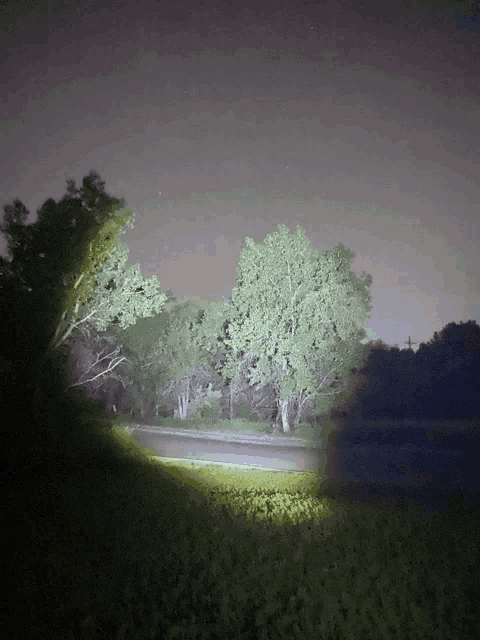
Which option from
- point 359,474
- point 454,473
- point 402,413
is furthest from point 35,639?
point 402,413

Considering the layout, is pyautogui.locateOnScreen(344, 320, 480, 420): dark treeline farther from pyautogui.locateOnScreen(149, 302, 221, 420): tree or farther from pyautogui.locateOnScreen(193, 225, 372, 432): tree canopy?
pyautogui.locateOnScreen(149, 302, 221, 420): tree

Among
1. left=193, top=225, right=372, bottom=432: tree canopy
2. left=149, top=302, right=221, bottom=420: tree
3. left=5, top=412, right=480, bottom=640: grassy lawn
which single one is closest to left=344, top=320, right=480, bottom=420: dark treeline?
left=193, top=225, right=372, bottom=432: tree canopy

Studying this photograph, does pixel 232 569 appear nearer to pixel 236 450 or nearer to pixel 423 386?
pixel 236 450

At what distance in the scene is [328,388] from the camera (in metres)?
24.9

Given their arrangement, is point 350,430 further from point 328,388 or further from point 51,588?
point 51,588

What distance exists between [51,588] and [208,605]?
5.09ft

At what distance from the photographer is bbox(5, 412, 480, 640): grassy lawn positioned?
3848 millimetres

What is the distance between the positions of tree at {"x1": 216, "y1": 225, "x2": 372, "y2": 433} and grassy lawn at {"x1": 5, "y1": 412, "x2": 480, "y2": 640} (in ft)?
53.3

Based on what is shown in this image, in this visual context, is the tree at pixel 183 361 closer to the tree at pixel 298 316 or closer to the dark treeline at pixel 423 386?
the tree at pixel 298 316

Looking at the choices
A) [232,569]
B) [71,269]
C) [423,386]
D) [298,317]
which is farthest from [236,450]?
[423,386]

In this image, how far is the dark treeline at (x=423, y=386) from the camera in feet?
118

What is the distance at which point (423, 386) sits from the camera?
38344 mm

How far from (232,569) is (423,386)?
37.5 m

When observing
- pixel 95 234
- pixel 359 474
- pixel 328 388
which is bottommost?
pixel 359 474
